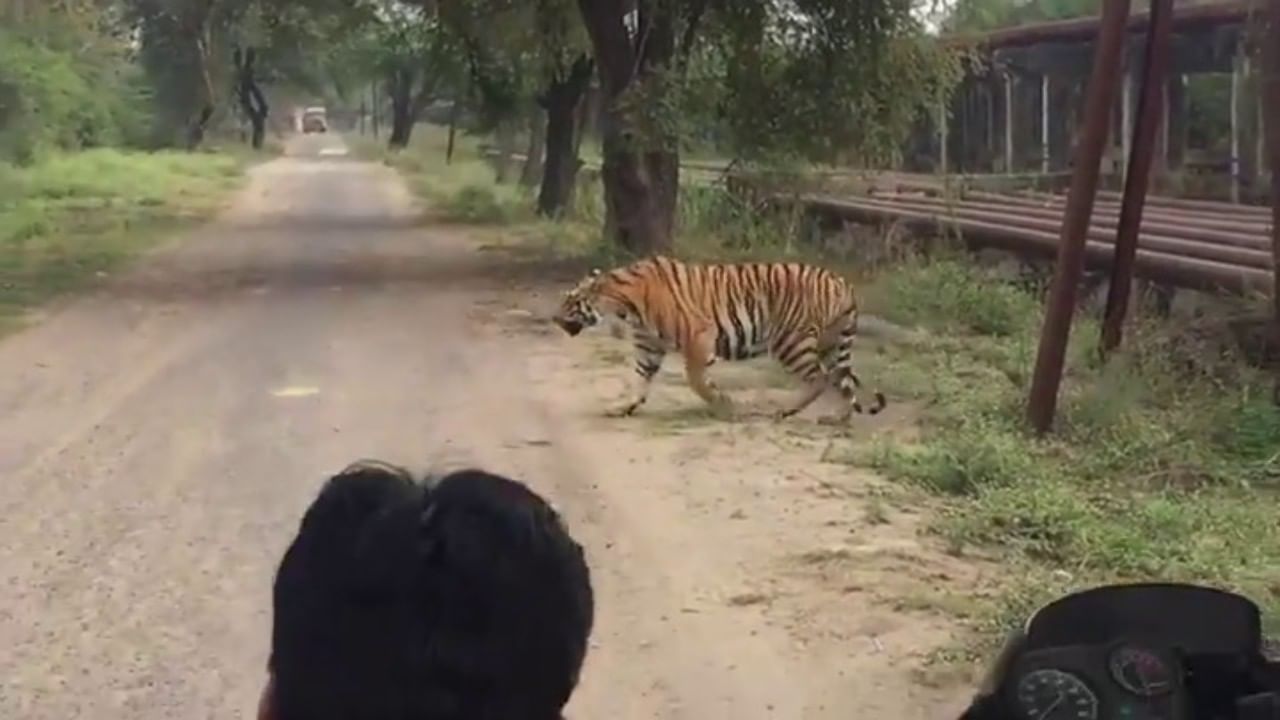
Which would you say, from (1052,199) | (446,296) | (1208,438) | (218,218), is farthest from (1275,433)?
(218,218)

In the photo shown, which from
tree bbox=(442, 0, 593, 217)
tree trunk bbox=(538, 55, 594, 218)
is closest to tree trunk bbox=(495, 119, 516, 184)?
tree bbox=(442, 0, 593, 217)

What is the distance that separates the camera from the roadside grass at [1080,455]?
7039 mm

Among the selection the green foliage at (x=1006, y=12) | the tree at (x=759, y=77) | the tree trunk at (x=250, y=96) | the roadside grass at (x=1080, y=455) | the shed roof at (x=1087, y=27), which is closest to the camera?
the roadside grass at (x=1080, y=455)

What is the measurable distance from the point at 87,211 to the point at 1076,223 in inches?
1029

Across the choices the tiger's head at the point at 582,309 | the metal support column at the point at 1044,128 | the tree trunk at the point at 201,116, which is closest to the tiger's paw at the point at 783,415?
the tiger's head at the point at 582,309

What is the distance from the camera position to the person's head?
1.73 meters

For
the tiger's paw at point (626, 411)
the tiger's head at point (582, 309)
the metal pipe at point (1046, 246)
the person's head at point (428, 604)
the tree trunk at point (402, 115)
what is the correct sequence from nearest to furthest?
the person's head at point (428, 604) < the tiger's paw at point (626, 411) < the tiger's head at point (582, 309) < the metal pipe at point (1046, 246) < the tree trunk at point (402, 115)

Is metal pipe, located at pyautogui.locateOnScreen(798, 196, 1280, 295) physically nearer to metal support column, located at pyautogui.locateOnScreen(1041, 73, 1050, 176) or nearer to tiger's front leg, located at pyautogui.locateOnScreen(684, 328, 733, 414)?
tiger's front leg, located at pyautogui.locateOnScreen(684, 328, 733, 414)

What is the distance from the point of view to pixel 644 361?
1112cm

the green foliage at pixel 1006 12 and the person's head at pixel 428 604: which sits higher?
the green foliage at pixel 1006 12

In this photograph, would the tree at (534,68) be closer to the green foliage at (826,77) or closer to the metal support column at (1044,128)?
the green foliage at (826,77)

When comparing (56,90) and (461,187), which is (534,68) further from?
(56,90)

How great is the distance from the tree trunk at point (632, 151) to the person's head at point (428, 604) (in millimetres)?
17453

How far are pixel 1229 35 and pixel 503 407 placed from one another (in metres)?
11.5
